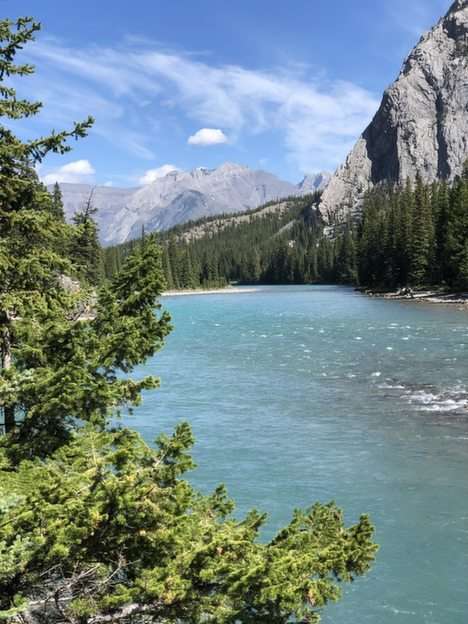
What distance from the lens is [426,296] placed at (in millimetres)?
84188

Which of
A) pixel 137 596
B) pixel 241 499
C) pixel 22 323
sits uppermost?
Result: pixel 22 323

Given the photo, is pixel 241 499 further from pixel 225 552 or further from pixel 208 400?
pixel 208 400

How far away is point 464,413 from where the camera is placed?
23188 millimetres

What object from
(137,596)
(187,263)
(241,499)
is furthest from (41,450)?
(187,263)

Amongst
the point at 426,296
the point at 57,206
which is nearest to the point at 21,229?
the point at 57,206

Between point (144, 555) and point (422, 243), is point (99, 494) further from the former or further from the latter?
point (422, 243)

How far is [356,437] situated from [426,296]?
6773cm

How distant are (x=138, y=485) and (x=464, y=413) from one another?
64.7 feet

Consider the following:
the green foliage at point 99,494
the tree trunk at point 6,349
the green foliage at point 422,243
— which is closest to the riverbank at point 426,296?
the green foliage at point 422,243

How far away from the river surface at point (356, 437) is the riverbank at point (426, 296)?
3091 cm

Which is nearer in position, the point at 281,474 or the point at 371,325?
the point at 281,474

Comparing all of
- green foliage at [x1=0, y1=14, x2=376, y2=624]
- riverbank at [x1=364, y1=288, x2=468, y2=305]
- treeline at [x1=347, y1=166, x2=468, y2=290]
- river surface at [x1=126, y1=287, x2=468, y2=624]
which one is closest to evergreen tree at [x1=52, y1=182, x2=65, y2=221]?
green foliage at [x1=0, y1=14, x2=376, y2=624]

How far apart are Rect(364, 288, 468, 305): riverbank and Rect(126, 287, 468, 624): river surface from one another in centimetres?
3091

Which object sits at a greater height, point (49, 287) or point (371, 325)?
point (49, 287)
